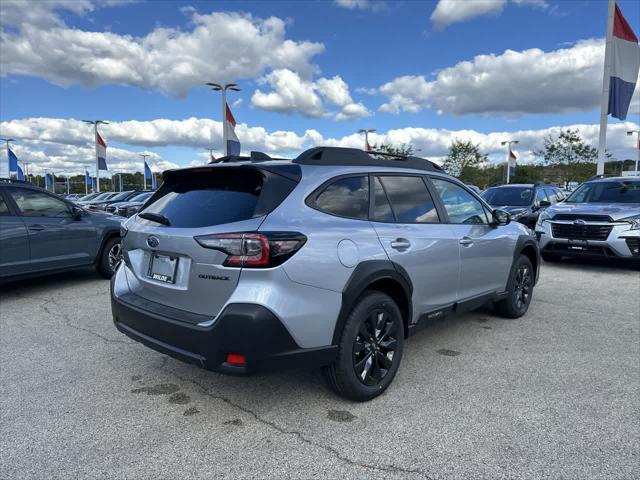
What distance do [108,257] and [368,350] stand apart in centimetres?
574

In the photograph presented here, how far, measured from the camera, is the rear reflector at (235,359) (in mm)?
2611

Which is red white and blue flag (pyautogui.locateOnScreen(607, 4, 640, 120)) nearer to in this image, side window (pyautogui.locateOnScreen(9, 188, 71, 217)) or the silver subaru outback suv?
the silver subaru outback suv

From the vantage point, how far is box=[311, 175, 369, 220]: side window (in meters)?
3.05

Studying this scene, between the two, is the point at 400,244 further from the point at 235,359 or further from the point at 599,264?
the point at 599,264

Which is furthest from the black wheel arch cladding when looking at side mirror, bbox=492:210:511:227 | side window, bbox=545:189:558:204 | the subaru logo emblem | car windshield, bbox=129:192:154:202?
car windshield, bbox=129:192:154:202

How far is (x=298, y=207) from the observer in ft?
9.43

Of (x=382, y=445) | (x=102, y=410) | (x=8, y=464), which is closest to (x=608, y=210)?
(x=382, y=445)

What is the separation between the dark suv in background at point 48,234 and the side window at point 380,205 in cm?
516

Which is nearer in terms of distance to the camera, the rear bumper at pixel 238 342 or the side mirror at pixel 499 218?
the rear bumper at pixel 238 342

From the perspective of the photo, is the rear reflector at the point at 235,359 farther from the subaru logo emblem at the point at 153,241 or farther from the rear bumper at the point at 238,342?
the subaru logo emblem at the point at 153,241

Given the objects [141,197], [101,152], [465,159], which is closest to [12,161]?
[101,152]

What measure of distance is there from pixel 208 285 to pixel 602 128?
55.5 ft

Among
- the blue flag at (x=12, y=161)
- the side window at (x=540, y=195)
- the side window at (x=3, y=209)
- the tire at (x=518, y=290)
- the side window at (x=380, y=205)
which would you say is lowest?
the tire at (x=518, y=290)

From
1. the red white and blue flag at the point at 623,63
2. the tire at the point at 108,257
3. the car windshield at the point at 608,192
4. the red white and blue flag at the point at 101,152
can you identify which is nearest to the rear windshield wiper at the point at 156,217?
the tire at the point at 108,257
